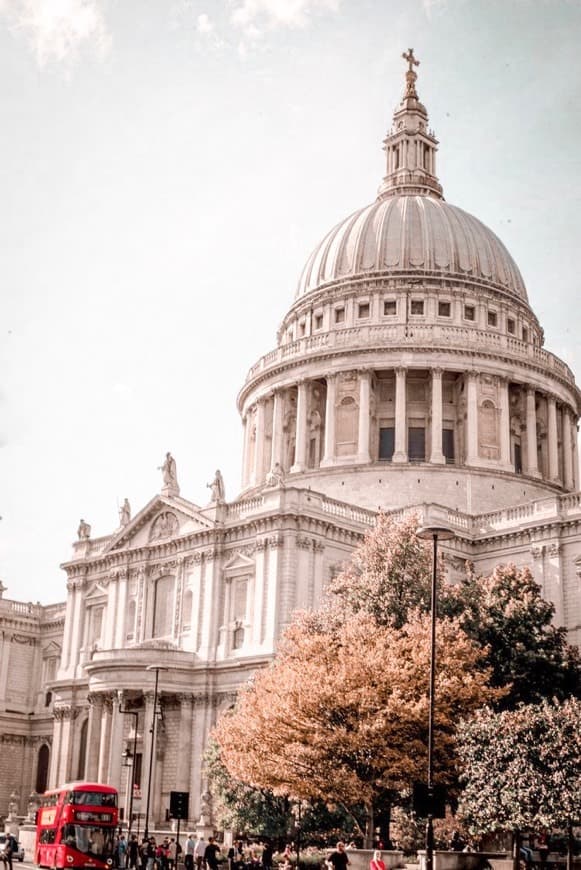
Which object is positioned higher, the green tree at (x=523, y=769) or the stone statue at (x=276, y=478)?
the stone statue at (x=276, y=478)

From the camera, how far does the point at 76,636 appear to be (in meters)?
72.9

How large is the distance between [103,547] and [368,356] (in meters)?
21.3

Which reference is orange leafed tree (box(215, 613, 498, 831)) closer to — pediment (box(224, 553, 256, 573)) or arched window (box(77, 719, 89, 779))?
pediment (box(224, 553, 256, 573))

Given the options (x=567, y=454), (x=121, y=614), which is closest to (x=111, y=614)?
(x=121, y=614)

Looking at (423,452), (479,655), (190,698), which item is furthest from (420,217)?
(479,655)

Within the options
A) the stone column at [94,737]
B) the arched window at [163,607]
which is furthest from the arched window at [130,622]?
the stone column at [94,737]

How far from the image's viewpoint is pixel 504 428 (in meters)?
75.8

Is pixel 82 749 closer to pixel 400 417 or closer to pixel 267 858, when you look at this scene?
pixel 400 417

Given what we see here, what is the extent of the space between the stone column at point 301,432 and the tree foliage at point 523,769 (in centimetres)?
3933

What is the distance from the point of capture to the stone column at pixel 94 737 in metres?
62.2

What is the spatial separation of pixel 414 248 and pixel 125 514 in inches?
1146

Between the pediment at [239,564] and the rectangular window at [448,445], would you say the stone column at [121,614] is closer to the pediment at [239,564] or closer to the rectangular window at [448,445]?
the pediment at [239,564]

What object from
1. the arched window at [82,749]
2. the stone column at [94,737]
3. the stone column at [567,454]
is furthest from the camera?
the stone column at [567,454]

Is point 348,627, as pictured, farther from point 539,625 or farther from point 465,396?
point 465,396
